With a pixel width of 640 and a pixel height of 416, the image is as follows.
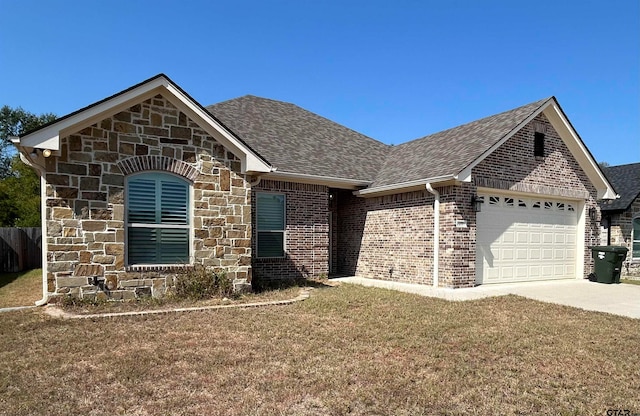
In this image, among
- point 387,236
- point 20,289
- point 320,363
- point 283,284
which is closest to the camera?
point 320,363

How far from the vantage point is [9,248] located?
52.9ft

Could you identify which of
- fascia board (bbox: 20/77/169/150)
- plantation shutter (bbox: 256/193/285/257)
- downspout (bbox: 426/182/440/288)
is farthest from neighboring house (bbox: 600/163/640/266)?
Answer: fascia board (bbox: 20/77/169/150)

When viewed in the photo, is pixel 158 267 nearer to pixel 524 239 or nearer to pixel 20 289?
pixel 20 289

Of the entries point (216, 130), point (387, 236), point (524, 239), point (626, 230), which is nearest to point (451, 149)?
point (387, 236)

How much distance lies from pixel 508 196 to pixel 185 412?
11.2 meters

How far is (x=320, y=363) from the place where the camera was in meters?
5.06

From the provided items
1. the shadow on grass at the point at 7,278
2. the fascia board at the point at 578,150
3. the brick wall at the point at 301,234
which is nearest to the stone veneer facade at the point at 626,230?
the fascia board at the point at 578,150

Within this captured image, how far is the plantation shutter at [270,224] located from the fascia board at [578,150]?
8.70m

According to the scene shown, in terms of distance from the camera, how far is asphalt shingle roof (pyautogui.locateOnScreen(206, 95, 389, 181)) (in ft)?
43.7

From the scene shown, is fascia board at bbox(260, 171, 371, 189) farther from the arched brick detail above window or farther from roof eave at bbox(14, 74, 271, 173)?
the arched brick detail above window

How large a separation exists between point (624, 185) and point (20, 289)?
21709 millimetres

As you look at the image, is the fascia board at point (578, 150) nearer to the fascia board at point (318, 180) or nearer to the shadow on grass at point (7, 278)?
the fascia board at point (318, 180)

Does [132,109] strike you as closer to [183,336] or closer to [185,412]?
[183,336]

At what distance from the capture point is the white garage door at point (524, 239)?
11867 mm
